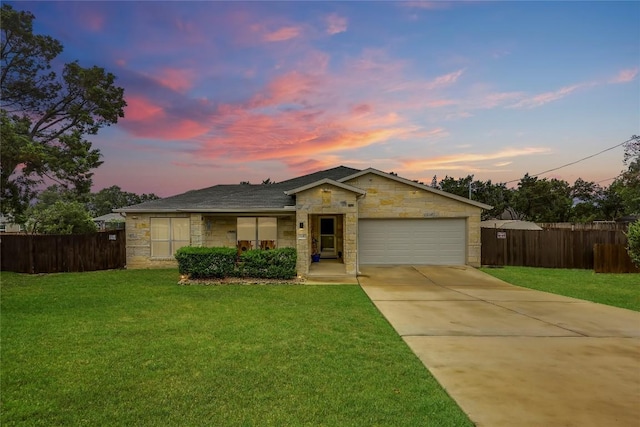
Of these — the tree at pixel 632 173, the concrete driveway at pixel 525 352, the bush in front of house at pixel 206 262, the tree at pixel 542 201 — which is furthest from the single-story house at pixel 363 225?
the tree at pixel 542 201

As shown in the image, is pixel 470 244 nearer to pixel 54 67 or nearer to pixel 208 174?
pixel 208 174

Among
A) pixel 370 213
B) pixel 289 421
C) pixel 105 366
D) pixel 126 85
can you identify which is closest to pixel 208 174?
pixel 126 85

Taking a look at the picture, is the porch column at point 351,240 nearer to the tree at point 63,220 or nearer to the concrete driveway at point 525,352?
the concrete driveway at point 525,352

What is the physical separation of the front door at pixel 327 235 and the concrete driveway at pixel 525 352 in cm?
837

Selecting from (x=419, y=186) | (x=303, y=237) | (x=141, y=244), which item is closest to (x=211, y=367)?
(x=303, y=237)

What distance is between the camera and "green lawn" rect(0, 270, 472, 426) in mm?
3707

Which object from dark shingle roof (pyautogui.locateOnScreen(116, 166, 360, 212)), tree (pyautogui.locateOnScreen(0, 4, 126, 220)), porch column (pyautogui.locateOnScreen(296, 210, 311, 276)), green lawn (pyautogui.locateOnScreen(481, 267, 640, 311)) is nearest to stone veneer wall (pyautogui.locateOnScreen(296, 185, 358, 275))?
porch column (pyautogui.locateOnScreen(296, 210, 311, 276))

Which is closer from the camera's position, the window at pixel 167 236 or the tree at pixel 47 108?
the tree at pixel 47 108

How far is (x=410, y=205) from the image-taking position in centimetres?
1647

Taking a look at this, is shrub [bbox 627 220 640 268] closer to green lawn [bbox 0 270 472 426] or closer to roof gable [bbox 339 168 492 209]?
roof gable [bbox 339 168 492 209]

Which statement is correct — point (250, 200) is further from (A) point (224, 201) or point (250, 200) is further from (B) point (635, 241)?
(B) point (635, 241)

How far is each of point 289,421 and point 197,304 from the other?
6.11m

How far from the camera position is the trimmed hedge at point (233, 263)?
490 inches

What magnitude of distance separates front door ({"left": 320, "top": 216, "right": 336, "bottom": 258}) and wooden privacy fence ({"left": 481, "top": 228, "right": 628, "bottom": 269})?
7.47 meters
